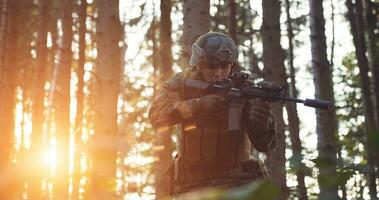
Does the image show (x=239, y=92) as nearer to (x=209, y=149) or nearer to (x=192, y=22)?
(x=209, y=149)

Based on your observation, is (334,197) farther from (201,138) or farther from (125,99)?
(125,99)

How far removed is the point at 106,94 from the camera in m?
9.58

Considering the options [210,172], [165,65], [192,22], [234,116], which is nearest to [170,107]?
[234,116]

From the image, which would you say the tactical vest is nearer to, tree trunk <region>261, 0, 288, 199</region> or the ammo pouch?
the ammo pouch

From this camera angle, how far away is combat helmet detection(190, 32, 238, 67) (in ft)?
16.8

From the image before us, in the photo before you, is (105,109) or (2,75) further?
(2,75)

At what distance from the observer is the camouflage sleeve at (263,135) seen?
4.90 meters

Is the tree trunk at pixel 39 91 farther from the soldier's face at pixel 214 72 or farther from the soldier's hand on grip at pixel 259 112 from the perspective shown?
the soldier's hand on grip at pixel 259 112

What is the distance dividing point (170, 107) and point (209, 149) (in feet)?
1.55

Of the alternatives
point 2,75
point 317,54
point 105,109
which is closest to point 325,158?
point 105,109

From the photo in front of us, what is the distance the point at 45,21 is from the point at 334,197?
11.5 meters

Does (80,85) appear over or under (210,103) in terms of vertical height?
over

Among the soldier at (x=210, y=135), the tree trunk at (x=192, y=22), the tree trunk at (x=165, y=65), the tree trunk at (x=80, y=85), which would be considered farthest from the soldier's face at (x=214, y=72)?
the tree trunk at (x=165, y=65)

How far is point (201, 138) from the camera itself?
500 centimetres
